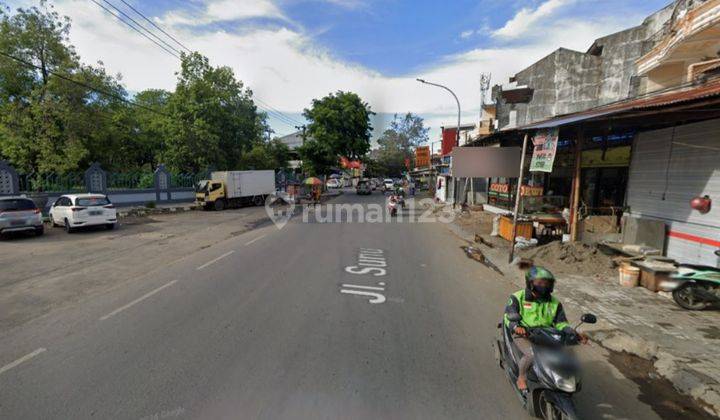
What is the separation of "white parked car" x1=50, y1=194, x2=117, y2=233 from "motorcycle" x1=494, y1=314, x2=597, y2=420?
16.5 meters

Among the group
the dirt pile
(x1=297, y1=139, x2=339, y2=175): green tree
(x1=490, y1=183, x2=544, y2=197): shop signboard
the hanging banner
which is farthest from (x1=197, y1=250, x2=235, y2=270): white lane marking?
(x1=297, y1=139, x2=339, y2=175): green tree

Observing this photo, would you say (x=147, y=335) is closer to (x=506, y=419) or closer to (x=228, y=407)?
(x=228, y=407)

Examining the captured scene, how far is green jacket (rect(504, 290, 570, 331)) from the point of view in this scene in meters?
3.54

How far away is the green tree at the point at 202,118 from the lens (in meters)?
29.8

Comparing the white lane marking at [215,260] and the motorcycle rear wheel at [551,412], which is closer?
the motorcycle rear wheel at [551,412]

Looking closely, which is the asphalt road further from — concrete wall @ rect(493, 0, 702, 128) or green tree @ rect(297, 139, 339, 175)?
green tree @ rect(297, 139, 339, 175)

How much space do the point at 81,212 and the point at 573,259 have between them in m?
17.4

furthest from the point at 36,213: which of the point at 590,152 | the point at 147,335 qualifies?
the point at 590,152

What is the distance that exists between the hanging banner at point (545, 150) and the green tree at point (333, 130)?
3347 centimetres

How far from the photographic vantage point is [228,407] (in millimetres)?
3320

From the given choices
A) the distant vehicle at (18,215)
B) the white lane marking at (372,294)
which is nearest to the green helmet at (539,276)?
the white lane marking at (372,294)

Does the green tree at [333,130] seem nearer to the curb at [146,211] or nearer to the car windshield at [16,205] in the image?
the curb at [146,211]

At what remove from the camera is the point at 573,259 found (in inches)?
353

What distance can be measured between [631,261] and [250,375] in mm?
8026
